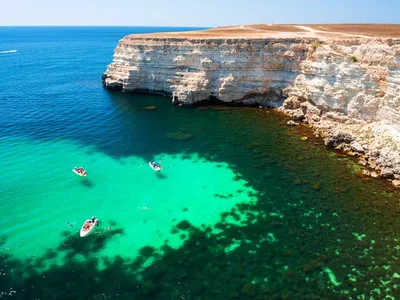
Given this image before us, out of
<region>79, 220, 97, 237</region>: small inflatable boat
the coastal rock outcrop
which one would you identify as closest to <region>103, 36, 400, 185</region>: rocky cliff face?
the coastal rock outcrop

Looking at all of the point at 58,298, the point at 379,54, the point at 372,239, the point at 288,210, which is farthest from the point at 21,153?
the point at 379,54

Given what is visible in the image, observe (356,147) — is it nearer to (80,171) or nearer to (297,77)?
(297,77)

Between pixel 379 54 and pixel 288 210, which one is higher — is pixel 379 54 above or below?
above

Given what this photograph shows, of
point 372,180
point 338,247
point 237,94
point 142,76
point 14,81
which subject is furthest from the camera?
point 14,81

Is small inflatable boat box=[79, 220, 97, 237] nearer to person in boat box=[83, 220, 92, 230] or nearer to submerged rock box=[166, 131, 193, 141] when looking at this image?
person in boat box=[83, 220, 92, 230]

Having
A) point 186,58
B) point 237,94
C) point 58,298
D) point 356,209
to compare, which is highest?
point 186,58

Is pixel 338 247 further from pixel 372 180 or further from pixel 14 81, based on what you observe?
pixel 14 81
